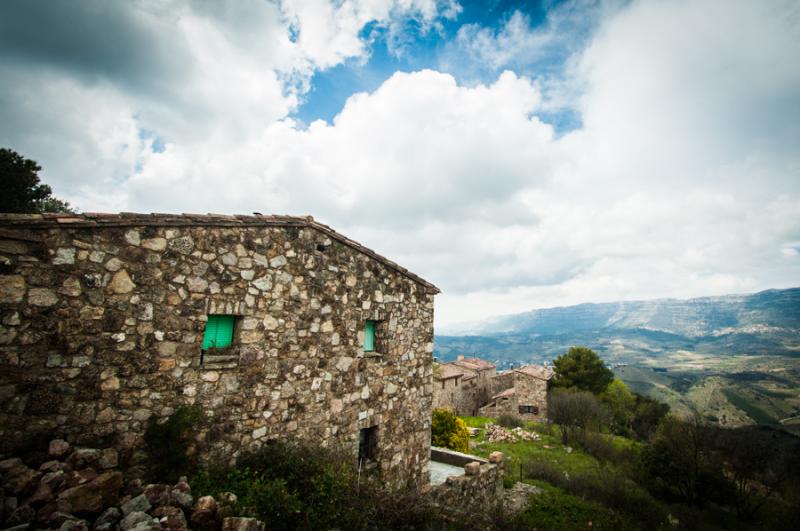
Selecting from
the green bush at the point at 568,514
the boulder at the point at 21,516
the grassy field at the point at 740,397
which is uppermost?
the boulder at the point at 21,516

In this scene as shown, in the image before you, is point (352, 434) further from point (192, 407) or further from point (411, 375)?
point (192, 407)

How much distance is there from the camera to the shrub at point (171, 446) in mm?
4703

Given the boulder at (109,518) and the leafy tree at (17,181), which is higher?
the leafy tree at (17,181)

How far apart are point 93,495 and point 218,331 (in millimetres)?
2436

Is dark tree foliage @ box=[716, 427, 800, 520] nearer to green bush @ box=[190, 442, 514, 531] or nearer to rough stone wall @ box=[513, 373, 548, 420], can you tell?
rough stone wall @ box=[513, 373, 548, 420]

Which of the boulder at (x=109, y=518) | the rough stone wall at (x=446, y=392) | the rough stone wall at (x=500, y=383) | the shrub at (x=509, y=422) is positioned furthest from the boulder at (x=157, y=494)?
the rough stone wall at (x=500, y=383)

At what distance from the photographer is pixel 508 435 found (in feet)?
96.4

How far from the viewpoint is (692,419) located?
23.9 meters

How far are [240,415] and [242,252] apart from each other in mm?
2542

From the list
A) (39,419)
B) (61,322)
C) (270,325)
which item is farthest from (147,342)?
(270,325)

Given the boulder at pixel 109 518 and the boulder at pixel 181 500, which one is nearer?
the boulder at pixel 109 518

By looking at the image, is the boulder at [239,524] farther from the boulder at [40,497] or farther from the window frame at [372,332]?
the window frame at [372,332]

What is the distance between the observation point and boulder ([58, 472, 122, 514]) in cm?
347

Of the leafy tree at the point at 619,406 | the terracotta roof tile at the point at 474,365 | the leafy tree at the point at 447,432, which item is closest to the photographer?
the leafy tree at the point at 447,432
